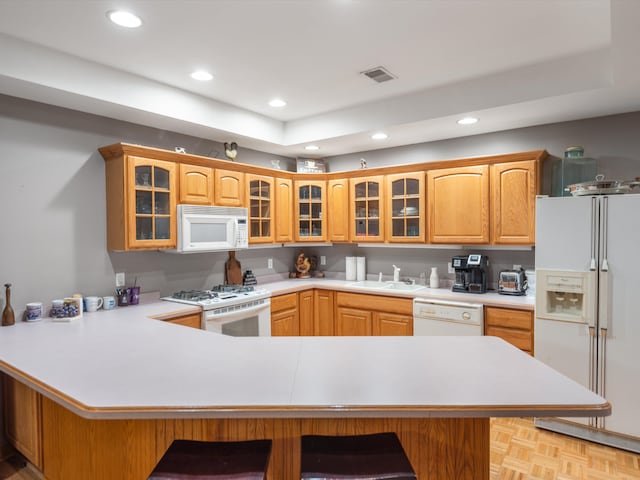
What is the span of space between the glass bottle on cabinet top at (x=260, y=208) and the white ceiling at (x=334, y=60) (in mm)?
567

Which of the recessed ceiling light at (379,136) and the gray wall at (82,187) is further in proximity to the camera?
the recessed ceiling light at (379,136)

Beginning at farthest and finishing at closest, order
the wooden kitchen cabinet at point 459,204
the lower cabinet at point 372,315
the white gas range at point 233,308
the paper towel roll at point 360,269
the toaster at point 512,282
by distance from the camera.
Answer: the paper towel roll at point 360,269 → the lower cabinet at point 372,315 → the wooden kitchen cabinet at point 459,204 → the toaster at point 512,282 → the white gas range at point 233,308

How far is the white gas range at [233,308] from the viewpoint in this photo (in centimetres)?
325

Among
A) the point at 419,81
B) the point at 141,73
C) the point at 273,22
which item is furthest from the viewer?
the point at 419,81

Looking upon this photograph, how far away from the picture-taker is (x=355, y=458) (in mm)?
1373

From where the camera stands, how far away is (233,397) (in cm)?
139

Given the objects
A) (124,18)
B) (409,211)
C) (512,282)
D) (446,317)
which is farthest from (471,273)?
(124,18)

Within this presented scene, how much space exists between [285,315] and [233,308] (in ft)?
2.50

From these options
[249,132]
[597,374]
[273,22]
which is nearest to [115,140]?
[249,132]

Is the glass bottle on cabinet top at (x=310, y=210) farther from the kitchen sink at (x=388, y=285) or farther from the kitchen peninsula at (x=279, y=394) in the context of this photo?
the kitchen peninsula at (x=279, y=394)

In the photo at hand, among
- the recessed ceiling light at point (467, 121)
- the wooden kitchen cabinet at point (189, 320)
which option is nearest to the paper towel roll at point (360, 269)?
the recessed ceiling light at point (467, 121)

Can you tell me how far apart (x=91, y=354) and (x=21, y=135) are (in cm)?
179

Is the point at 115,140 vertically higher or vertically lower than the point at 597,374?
higher

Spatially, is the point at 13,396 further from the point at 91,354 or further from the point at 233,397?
the point at 233,397
